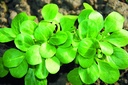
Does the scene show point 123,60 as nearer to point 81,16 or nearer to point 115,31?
point 115,31

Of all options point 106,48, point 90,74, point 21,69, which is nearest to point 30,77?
point 21,69

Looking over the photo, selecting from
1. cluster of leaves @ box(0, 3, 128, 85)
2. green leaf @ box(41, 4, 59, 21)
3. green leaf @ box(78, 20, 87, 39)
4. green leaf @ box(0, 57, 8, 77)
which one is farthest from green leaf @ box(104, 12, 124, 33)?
green leaf @ box(0, 57, 8, 77)

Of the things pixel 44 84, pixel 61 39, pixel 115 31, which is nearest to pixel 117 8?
pixel 115 31

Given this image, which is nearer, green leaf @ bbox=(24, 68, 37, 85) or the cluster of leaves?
the cluster of leaves

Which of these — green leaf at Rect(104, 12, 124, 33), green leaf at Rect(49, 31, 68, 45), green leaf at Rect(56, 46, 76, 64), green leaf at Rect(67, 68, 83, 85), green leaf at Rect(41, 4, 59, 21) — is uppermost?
green leaf at Rect(41, 4, 59, 21)

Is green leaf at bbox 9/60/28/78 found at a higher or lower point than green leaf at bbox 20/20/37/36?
lower

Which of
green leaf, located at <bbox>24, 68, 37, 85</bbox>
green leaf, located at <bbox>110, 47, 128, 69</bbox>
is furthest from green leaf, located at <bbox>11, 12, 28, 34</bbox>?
green leaf, located at <bbox>110, 47, 128, 69</bbox>

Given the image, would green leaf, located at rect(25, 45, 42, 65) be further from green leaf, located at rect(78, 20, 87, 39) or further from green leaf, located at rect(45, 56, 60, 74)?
green leaf, located at rect(78, 20, 87, 39)
